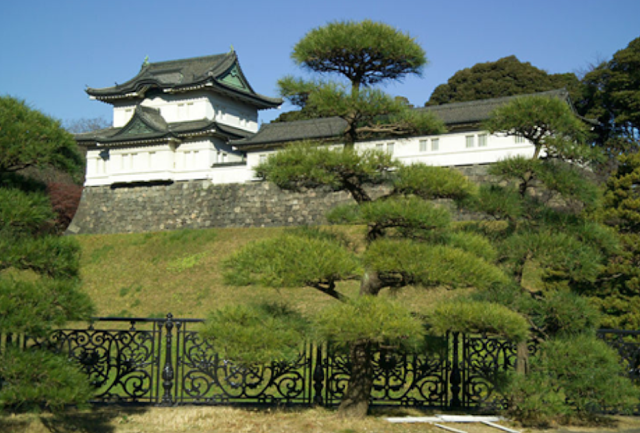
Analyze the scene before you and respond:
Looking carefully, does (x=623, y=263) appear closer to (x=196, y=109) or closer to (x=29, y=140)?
(x=29, y=140)

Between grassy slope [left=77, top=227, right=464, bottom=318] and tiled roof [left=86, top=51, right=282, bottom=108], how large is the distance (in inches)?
290

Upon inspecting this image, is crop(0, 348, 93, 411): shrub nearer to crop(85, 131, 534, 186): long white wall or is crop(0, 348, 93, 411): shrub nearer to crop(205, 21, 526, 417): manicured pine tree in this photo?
crop(205, 21, 526, 417): manicured pine tree

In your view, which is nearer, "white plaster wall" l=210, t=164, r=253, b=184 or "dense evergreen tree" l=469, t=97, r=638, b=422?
"dense evergreen tree" l=469, t=97, r=638, b=422

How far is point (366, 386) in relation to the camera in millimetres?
6660

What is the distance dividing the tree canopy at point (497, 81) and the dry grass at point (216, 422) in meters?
29.2

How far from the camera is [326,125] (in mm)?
26359

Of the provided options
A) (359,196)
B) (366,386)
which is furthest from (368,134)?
(366,386)

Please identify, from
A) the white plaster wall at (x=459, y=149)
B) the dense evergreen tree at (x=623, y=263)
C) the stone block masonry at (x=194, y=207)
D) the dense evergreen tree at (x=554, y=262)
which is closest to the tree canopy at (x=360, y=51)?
the dense evergreen tree at (x=554, y=262)

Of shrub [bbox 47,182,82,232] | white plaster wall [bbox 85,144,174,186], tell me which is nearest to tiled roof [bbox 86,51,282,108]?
white plaster wall [bbox 85,144,174,186]

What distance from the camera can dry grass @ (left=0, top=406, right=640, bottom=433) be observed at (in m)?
6.22

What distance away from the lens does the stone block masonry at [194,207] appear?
25.3 metres

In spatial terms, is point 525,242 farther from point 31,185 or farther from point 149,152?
point 149,152

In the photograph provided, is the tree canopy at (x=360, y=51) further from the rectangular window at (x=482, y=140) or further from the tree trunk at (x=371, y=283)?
the rectangular window at (x=482, y=140)

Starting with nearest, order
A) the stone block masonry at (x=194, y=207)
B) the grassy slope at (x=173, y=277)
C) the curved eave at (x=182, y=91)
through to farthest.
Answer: the grassy slope at (x=173, y=277)
the stone block masonry at (x=194, y=207)
the curved eave at (x=182, y=91)
